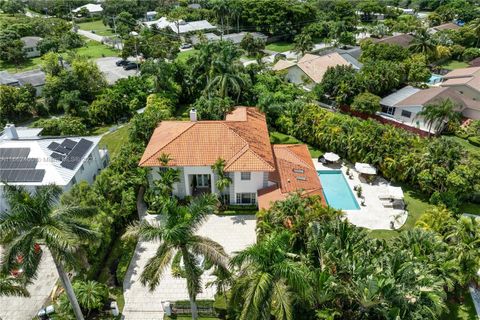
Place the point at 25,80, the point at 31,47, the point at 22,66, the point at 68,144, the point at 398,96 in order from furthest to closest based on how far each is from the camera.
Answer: the point at 31,47, the point at 22,66, the point at 25,80, the point at 398,96, the point at 68,144

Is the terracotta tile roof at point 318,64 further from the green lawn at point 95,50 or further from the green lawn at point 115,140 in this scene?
the green lawn at point 95,50

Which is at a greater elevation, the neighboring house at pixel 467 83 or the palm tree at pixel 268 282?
the palm tree at pixel 268 282

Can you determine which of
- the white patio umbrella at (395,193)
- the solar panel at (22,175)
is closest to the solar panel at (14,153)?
the solar panel at (22,175)

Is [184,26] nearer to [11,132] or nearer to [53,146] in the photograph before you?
[11,132]

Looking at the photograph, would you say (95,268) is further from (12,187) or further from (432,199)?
(432,199)

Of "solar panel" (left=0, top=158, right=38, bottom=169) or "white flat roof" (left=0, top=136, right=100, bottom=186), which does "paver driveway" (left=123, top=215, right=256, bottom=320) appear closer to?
"white flat roof" (left=0, top=136, right=100, bottom=186)

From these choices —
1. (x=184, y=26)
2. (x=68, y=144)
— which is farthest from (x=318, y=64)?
(x=184, y=26)
